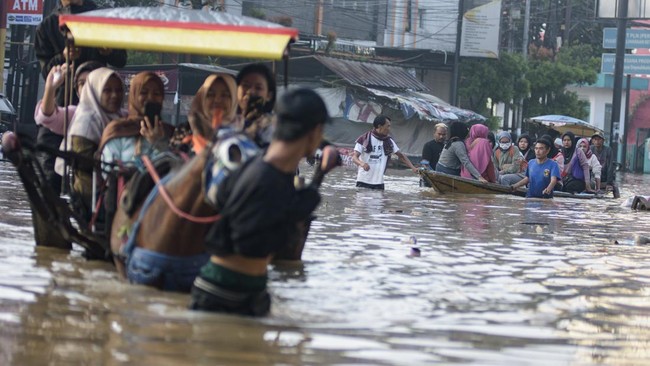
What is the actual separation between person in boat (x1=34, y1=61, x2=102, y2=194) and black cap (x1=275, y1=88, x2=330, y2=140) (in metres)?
3.44

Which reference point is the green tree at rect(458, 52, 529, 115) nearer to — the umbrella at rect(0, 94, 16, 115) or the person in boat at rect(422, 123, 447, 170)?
the umbrella at rect(0, 94, 16, 115)

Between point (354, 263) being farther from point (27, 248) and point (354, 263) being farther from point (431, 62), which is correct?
point (431, 62)

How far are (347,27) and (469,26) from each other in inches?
224

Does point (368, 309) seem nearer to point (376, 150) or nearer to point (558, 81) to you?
point (376, 150)

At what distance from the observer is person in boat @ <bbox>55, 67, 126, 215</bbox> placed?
898cm

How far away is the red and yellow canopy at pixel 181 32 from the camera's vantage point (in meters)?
7.36

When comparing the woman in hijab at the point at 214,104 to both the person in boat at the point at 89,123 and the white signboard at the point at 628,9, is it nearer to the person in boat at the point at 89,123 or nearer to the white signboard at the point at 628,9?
the person in boat at the point at 89,123

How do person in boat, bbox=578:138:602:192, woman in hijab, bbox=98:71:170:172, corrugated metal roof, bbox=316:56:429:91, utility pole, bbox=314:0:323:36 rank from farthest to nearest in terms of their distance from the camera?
utility pole, bbox=314:0:323:36
corrugated metal roof, bbox=316:56:429:91
person in boat, bbox=578:138:602:192
woman in hijab, bbox=98:71:170:172

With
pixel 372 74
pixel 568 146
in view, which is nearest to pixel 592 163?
pixel 568 146

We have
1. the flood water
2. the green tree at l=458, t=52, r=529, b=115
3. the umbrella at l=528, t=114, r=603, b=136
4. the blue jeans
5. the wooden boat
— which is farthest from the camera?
the green tree at l=458, t=52, r=529, b=115

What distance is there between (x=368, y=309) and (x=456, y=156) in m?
15.6

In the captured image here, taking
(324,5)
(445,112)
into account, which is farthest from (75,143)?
(324,5)

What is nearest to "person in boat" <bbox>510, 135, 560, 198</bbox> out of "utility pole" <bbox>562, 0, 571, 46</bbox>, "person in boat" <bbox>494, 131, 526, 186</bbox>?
"person in boat" <bbox>494, 131, 526, 186</bbox>

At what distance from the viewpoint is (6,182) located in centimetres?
1772
